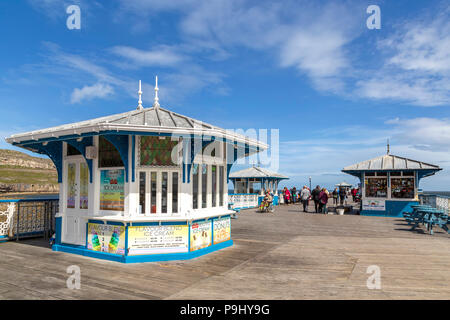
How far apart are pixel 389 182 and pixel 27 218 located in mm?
16947

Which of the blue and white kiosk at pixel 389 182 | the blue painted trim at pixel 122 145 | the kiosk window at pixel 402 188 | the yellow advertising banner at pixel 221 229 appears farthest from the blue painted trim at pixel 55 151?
the kiosk window at pixel 402 188

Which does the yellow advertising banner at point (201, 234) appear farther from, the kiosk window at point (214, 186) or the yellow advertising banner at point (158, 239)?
the kiosk window at point (214, 186)

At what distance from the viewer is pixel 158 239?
6.48 m

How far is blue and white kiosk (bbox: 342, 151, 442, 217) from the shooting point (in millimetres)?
16234

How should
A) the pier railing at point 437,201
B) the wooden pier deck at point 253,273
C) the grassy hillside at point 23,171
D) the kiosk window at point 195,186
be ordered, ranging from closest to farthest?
the wooden pier deck at point 253,273
the kiosk window at point 195,186
the pier railing at point 437,201
the grassy hillside at point 23,171

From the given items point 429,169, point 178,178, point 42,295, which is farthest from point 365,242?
point 429,169

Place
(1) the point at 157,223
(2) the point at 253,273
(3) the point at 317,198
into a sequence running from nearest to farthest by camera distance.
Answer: (2) the point at 253,273 < (1) the point at 157,223 < (3) the point at 317,198

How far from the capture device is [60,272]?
219 inches

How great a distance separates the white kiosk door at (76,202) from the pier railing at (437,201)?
15.3 m

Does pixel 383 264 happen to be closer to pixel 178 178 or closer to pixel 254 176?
pixel 178 178

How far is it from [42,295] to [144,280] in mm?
1480

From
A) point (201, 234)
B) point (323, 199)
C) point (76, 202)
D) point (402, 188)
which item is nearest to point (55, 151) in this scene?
point (76, 202)

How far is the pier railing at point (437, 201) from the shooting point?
14.2 metres

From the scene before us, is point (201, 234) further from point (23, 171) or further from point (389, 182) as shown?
point (23, 171)
